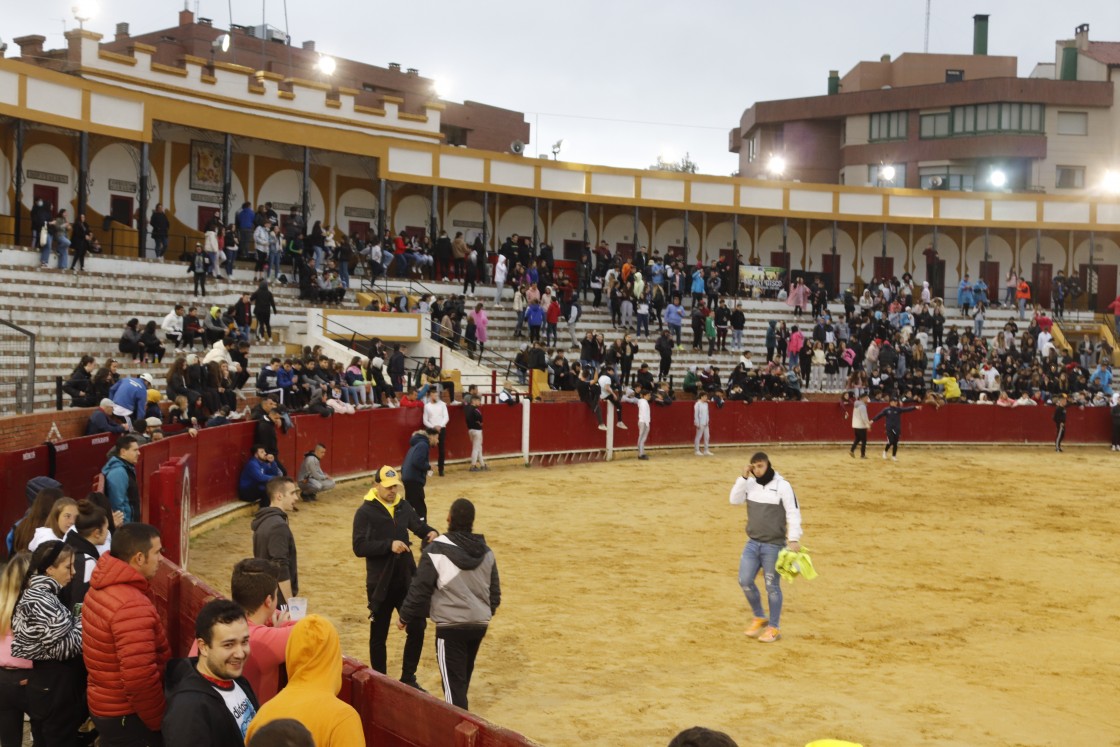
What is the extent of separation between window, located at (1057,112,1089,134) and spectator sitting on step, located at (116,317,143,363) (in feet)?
160

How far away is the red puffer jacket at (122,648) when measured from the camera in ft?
20.5

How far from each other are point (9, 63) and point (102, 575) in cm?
2754

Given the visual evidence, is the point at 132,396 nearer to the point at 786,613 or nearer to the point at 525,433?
the point at 786,613

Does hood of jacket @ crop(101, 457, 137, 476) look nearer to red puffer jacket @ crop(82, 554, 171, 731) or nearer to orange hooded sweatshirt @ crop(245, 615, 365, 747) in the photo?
red puffer jacket @ crop(82, 554, 171, 731)

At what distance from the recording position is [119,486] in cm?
1195

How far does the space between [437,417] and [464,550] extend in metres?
15.6

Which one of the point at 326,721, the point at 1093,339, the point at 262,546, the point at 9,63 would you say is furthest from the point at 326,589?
the point at 1093,339

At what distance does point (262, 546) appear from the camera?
928 cm

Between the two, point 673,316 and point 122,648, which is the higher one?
point 673,316

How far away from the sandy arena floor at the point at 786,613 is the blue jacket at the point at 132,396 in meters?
1.98

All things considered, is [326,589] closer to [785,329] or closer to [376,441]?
[376,441]

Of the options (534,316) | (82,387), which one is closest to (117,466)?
(82,387)

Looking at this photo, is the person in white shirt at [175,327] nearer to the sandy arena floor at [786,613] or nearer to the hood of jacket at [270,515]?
the sandy arena floor at [786,613]

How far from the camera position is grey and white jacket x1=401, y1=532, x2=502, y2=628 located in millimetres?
8641
